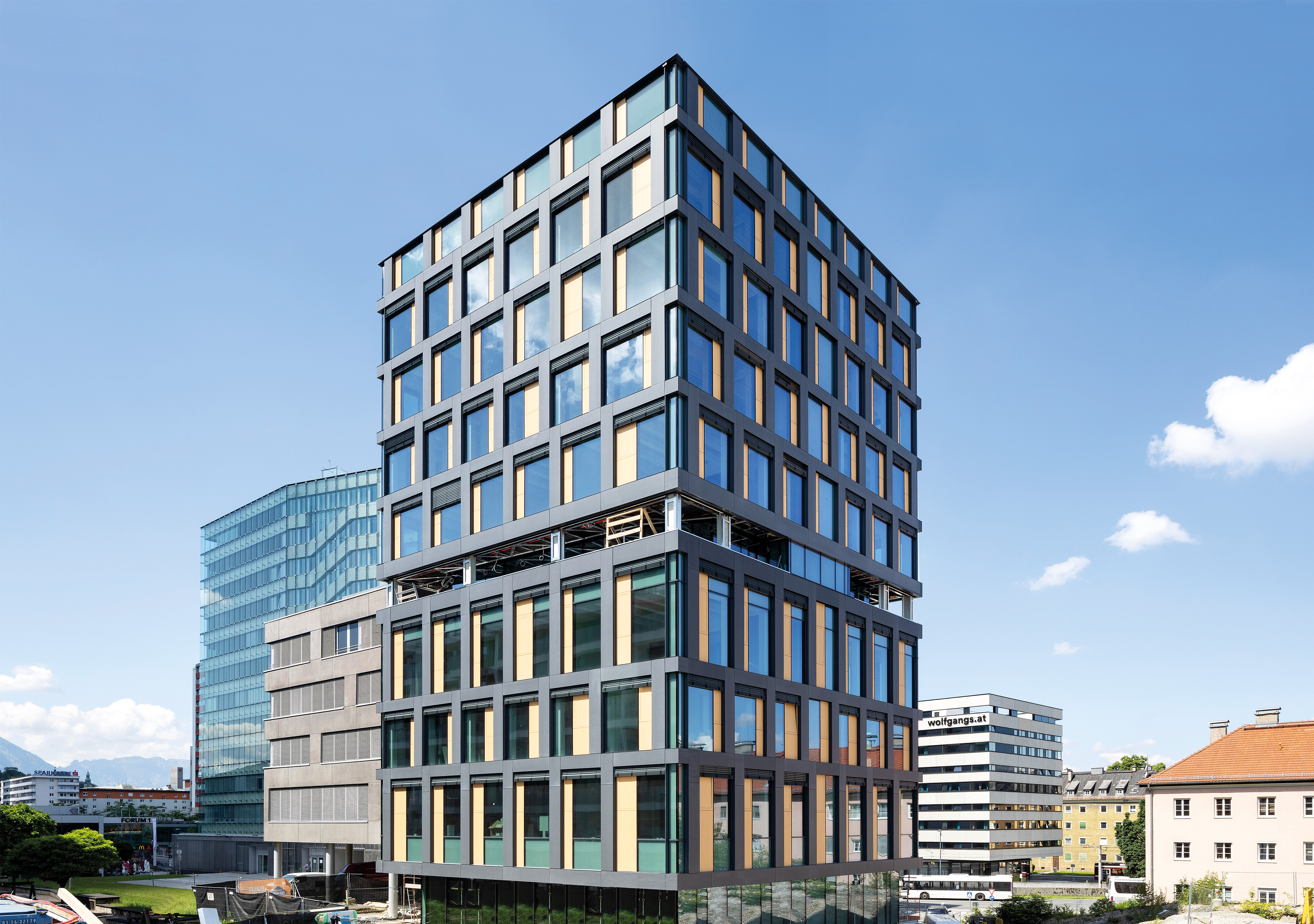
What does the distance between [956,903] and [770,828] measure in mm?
83306

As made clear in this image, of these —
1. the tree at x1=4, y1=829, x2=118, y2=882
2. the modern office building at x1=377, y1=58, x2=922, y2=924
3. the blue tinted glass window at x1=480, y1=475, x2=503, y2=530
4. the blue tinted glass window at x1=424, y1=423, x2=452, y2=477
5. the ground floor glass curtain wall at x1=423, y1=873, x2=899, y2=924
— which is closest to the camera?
the ground floor glass curtain wall at x1=423, y1=873, x2=899, y2=924

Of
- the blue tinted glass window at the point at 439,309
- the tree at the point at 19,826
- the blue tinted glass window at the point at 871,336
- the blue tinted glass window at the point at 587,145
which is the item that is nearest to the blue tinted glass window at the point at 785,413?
the blue tinted glass window at the point at 871,336

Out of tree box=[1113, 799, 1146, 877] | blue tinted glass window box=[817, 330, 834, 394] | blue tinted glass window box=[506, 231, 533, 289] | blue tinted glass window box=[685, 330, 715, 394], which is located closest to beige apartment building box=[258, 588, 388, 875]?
blue tinted glass window box=[506, 231, 533, 289]

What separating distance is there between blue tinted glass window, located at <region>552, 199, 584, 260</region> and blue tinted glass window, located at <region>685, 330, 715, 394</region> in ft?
25.9

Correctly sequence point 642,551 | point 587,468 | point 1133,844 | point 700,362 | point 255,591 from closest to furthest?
point 642,551 → point 700,362 → point 587,468 → point 255,591 → point 1133,844

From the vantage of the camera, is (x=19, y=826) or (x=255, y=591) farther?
(x=255, y=591)

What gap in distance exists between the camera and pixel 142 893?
79.8 m

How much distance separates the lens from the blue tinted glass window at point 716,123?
5025cm

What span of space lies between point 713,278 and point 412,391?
19.7 meters

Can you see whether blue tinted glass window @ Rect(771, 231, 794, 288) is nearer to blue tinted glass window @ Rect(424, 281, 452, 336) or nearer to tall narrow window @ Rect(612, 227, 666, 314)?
tall narrow window @ Rect(612, 227, 666, 314)

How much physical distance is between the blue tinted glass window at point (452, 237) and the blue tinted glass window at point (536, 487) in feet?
46.7

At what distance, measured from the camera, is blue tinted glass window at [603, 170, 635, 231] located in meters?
49.7

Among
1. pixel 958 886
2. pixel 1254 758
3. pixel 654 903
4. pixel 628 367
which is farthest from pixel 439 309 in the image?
pixel 958 886

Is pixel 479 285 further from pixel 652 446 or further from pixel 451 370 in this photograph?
pixel 652 446
